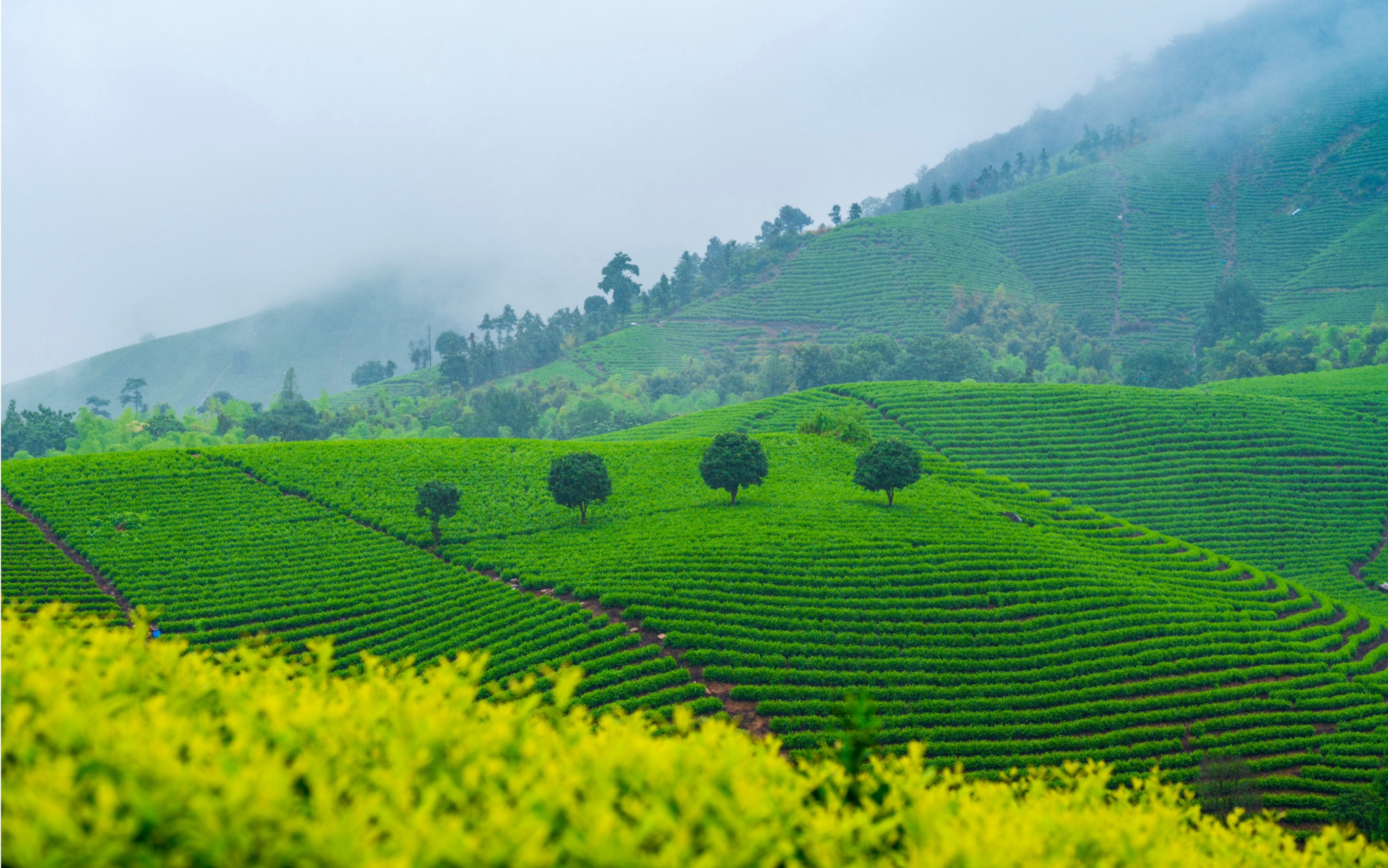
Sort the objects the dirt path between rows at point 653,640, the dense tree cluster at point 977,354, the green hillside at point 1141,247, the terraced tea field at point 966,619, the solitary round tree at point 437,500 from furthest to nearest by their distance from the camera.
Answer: the green hillside at point 1141,247, the dense tree cluster at point 977,354, the solitary round tree at point 437,500, the terraced tea field at point 966,619, the dirt path between rows at point 653,640

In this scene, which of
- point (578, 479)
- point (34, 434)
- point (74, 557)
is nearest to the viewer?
point (74, 557)

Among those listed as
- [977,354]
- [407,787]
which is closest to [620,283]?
[977,354]

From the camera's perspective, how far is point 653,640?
26781 mm

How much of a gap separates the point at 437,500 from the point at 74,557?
14.9 meters

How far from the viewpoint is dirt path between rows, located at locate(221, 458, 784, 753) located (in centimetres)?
2339

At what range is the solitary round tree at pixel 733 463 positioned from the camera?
→ 38844 mm

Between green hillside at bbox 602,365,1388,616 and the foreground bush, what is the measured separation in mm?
46648

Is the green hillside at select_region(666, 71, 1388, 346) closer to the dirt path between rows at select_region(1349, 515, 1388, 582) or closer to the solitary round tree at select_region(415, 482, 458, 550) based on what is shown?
the dirt path between rows at select_region(1349, 515, 1388, 582)

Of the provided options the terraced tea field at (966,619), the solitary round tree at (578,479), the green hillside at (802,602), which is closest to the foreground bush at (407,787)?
the green hillside at (802,602)

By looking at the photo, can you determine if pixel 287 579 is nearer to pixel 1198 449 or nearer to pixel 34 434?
pixel 1198 449

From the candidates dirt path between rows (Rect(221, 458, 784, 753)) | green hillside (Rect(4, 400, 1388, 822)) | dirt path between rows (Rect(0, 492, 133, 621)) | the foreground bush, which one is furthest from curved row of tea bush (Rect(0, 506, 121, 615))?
the foreground bush

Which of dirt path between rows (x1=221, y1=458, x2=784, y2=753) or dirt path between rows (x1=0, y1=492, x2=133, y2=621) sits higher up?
dirt path between rows (x1=0, y1=492, x2=133, y2=621)

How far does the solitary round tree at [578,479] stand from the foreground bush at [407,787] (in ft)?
96.0

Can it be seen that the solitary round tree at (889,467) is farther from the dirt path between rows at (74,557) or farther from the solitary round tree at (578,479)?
the dirt path between rows at (74,557)
